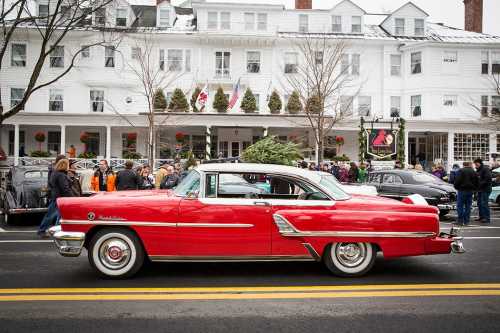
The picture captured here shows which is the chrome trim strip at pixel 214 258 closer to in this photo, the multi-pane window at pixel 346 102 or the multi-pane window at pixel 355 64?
the multi-pane window at pixel 346 102

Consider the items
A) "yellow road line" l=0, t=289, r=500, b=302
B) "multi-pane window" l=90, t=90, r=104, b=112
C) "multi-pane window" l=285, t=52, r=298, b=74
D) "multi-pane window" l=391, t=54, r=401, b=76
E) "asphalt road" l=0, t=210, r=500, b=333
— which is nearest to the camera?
"asphalt road" l=0, t=210, r=500, b=333

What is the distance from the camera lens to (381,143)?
2473cm

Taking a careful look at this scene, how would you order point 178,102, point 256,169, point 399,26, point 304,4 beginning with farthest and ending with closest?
point 304,4 < point 399,26 < point 178,102 < point 256,169

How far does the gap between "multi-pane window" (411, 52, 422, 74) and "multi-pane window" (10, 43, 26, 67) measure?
2617cm

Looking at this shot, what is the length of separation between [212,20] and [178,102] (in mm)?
6936

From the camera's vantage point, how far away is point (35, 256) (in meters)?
8.00

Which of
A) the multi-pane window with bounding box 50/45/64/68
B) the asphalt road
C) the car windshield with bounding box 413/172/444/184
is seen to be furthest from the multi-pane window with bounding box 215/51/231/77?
the asphalt road

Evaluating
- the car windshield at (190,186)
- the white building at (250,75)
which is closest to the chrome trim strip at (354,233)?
the car windshield at (190,186)

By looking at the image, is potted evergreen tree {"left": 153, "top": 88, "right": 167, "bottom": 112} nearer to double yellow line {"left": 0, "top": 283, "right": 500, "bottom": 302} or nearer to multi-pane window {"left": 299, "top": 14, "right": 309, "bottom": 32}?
multi-pane window {"left": 299, "top": 14, "right": 309, "bottom": 32}

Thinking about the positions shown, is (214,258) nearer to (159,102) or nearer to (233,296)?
(233,296)

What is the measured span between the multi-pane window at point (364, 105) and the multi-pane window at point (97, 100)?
57.9ft

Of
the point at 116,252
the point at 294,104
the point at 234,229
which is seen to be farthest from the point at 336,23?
the point at 116,252

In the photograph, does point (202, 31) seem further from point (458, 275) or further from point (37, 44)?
point (458, 275)

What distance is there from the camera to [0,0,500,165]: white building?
30859 millimetres
